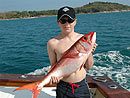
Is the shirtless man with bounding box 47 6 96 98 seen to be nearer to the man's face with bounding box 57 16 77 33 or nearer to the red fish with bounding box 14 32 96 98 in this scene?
the man's face with bounding box 57 16 77 33

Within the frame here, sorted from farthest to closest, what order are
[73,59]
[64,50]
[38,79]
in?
[38,79], [64,50], [73,59]

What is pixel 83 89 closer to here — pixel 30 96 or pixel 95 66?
pixel 30 96

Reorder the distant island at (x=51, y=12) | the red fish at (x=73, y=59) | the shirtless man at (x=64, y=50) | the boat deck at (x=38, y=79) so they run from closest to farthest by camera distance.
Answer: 1. the red fish at (x=73, y=59)
2. the shirtless man at (x=64, y=50)
3. the boat deck at (x=38, y=79)
4. the distant island at (x=51, y=12)

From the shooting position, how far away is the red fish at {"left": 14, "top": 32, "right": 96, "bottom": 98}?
2367 mm

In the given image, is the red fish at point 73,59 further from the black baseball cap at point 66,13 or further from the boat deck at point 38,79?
the boat deck at point 38,79

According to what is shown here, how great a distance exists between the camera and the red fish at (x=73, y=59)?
2.37m

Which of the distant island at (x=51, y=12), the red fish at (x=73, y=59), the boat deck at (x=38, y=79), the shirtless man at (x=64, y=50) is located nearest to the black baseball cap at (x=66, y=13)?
the shirtless man at (x=64, y=50)

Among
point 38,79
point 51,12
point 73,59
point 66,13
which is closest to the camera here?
point 73,59

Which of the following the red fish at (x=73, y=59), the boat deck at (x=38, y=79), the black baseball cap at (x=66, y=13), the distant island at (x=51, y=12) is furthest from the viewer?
the distant island at (x=51, y=12)

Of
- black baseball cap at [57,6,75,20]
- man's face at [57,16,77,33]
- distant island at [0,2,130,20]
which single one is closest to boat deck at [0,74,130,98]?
man's face at [57,16,77,33]

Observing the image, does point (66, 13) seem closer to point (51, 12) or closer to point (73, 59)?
point (73, 59)

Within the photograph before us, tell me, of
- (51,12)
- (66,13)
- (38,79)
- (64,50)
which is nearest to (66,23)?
(66,13)

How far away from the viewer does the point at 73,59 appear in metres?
2.42

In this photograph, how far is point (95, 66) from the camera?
10.5 metres
